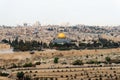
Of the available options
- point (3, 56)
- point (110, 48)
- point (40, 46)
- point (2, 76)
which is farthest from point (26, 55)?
point (2, 76)

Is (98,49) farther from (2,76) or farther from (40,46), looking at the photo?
(2,76)

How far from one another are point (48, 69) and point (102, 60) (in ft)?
59.6

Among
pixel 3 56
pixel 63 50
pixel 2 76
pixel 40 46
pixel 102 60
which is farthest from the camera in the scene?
pixel 40 46

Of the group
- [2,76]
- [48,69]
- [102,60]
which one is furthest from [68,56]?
[2,76]

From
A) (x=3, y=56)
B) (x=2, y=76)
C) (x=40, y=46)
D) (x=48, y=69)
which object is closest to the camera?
(x=2, y=76)

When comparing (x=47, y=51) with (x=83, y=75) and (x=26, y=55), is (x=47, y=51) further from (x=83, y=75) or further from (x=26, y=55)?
(x=83, y=75)

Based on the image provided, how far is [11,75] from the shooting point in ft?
238

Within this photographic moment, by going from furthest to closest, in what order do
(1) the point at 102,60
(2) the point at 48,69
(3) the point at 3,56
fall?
(3) the point at 3,56, (1) the point at 102,60, (2) the point at 48,69

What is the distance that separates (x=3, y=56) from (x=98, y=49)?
2642cm

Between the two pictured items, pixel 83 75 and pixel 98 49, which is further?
pixel 98 49

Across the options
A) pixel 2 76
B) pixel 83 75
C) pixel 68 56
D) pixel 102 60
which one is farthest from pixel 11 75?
pixel 68 56

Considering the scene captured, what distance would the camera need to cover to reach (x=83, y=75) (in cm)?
7244

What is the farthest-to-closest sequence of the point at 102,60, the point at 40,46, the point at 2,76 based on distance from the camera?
the point at 40,46, the point at 102,60, the point at 2,76

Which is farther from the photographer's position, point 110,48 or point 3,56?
point 110,48
